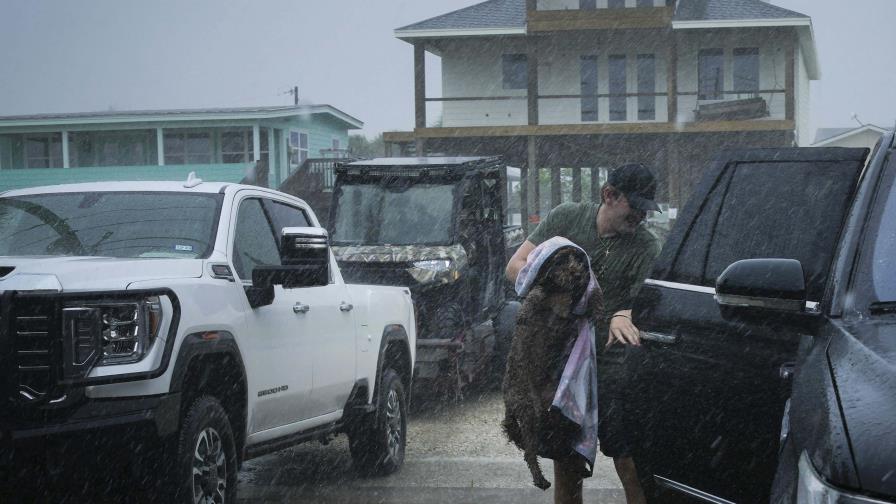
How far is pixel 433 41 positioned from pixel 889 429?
3109 centimetres

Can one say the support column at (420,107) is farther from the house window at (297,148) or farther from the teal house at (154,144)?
the house window at (297,148)

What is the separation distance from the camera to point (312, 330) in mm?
7242

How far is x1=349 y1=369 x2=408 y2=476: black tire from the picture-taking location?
8258 mm

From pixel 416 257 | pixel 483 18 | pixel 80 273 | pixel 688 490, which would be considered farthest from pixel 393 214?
pixel 483 18

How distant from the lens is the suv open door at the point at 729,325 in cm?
428

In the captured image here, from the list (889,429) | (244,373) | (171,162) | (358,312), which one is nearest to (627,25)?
(171,162)

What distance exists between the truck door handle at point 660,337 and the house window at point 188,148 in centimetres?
3421

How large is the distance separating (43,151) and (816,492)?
40008 millimetres

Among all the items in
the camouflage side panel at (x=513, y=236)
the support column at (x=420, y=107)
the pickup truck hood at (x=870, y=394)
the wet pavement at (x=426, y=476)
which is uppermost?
the support column at (x=420, y=107)

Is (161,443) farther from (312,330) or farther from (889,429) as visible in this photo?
(889,429)

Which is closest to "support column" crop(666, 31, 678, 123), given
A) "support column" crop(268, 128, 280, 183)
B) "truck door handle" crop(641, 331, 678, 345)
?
"support column" crop(268, 128, 280, 183)

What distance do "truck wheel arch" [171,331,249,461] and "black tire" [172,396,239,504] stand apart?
Result: 8 cm

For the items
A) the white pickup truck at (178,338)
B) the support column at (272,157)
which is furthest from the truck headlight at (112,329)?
the support column at (272,157)

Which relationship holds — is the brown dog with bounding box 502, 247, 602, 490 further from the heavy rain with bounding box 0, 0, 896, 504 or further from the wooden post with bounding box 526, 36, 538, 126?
the wooden post with bounding box 526, 36, 538, 126
